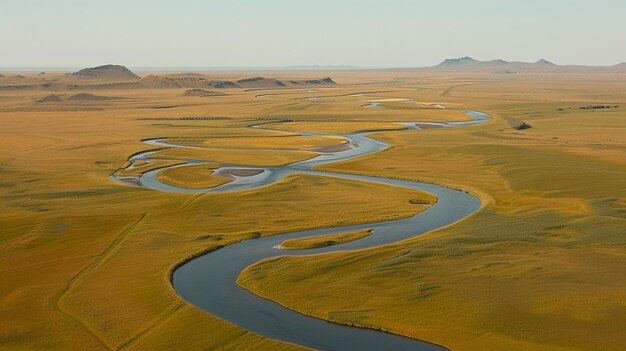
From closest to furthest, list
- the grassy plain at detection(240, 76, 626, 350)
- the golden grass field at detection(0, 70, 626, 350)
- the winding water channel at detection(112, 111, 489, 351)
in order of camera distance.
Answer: the winding water channel at detection(112, 111, 489, 351) → the grassy plain at detection(240, 76, 626, 350) → the golden grass field at detection(0, 70, 626, 350)

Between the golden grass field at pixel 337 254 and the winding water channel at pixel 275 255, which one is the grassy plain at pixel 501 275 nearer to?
the golden grass field at pixel 337 254

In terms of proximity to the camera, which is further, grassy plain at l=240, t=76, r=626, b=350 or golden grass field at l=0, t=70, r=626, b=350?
golden grass field at l=0, t=70, r=626, b=350

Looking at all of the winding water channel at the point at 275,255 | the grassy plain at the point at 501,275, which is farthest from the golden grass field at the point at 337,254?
the winding water channel at the point at 275,255

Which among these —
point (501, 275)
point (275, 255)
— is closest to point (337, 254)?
point (275, 255)

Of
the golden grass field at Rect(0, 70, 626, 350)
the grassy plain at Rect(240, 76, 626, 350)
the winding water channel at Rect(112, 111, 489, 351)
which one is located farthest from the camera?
the golden grass field at Rect(0, 70, 626, 350)

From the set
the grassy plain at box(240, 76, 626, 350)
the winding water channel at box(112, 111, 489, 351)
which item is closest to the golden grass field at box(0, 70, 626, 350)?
the grassy plain at box(240, 76, 626, 350)

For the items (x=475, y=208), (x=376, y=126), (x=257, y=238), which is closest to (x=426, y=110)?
(x=376, y=126)

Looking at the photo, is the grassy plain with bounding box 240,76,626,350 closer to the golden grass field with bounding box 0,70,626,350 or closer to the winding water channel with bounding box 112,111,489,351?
the golden grass field with bounding box 0,70,626,350

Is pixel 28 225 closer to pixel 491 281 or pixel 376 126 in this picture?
pixel 491 281
